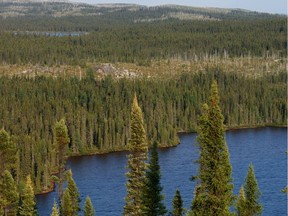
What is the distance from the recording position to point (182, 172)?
461 ft

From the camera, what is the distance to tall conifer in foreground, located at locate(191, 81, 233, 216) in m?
44.3

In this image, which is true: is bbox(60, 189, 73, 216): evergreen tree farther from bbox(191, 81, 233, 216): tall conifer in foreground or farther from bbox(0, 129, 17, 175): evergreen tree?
bbox(191, 81, 233, 216): tall conifer in foreground

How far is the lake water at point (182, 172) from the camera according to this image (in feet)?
379

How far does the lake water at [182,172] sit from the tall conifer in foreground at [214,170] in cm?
5389

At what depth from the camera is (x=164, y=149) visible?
6924 inches

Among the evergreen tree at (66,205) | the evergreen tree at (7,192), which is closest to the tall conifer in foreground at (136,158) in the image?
the evergreen tree at (66,205)

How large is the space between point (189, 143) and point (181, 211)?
381ft

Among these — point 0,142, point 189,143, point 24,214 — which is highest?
point 0,142

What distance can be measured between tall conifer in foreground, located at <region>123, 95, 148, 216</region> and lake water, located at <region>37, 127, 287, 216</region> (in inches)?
1251

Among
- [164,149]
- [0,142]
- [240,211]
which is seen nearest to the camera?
[240,211]

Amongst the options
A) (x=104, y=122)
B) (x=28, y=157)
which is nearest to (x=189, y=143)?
(x=104, y=122)

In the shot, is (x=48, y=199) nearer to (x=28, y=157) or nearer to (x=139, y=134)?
(x=28, y=157)

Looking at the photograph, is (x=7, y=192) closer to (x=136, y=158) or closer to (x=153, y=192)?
(x=136, y=158)

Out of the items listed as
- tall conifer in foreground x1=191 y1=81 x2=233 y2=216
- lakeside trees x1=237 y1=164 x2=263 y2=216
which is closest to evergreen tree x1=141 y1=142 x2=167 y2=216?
lakeside trees x1=237 y1=164 x2=263 y2=216
